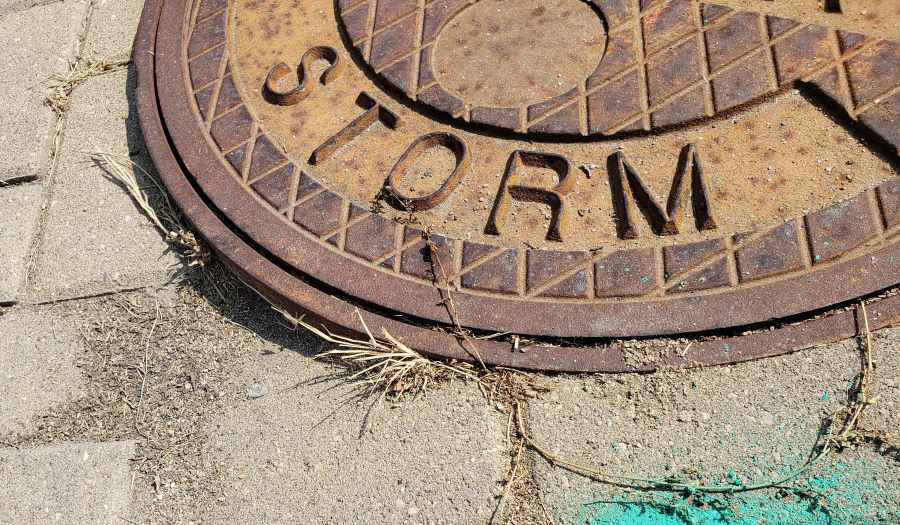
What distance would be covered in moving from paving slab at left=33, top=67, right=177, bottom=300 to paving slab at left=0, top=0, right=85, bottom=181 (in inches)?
4.9

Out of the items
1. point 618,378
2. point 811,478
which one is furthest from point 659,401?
point 811,478

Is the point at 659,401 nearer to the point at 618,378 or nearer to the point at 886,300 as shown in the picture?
the point at 618,378

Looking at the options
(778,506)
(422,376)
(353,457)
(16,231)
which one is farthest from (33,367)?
(778,506)

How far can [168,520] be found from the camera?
2074 millimetres

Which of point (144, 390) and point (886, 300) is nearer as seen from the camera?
point (886, 300)

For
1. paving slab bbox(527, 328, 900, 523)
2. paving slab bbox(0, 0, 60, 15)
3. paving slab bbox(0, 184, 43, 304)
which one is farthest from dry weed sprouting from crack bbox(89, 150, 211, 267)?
paving slab bbox(527, 328, 900, 523)

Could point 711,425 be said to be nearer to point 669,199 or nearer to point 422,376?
point 669,199

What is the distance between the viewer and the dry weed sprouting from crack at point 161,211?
2492 mm

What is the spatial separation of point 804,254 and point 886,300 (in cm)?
21

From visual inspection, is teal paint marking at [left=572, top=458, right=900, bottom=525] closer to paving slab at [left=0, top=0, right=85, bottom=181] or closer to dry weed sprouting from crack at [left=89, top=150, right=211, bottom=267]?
dry weed sprouting from crack at [left=89, top=150, right=211, bottom=267]

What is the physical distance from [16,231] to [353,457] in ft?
5.29

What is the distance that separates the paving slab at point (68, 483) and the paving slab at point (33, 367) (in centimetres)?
13

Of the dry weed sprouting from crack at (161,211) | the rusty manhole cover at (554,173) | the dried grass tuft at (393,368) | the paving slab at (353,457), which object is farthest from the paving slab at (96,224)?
the dried grass tuft at (393,368)

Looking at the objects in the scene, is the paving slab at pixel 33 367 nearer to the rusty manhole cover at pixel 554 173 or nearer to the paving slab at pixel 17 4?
the rusty manhole cover at pixel 554 173
